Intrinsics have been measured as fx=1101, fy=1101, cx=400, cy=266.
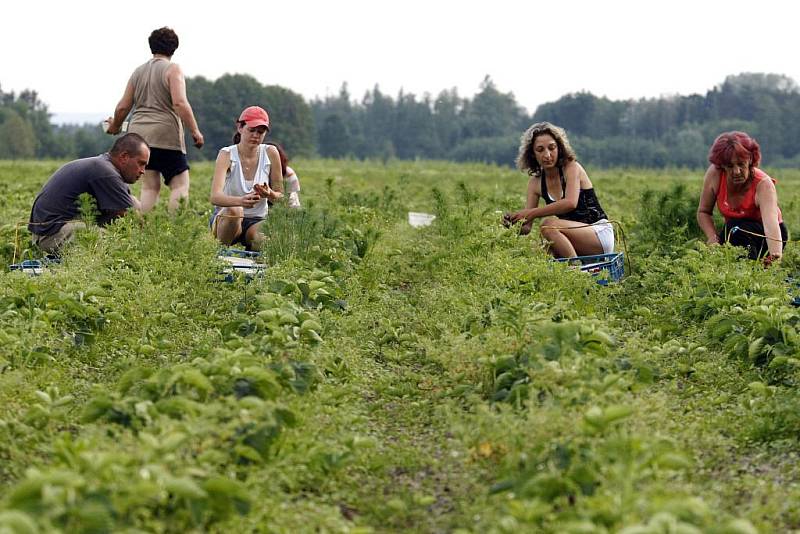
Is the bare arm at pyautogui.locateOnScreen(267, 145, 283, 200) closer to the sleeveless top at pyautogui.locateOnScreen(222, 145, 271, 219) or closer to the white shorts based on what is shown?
the sleeveless top at pyautogui.locateOnScreen(222, 145, 271, 219)

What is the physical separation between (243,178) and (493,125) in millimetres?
82164

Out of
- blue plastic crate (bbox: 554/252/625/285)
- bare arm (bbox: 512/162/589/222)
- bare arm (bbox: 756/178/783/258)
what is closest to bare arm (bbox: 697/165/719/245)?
bare arm (bbox: 756/178/783/258)

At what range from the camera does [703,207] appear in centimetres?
791

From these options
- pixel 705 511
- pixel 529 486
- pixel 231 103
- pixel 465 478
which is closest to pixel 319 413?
pixel 465 478

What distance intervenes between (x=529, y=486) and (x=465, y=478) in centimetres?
74

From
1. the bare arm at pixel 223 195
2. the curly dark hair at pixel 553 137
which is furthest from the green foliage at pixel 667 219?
the bare arm at pixel 223 195

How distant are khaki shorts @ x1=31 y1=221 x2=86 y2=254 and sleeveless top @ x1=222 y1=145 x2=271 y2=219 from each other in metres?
1.24

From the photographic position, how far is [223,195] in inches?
308

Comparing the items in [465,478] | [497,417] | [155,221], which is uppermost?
[155,221]

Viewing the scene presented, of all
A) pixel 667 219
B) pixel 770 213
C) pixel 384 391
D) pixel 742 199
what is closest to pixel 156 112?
pixel 667 219

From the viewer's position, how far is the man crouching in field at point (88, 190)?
719cm

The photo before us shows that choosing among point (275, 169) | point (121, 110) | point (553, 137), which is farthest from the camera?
point (121, 110)

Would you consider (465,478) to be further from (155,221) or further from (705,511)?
(155,221)

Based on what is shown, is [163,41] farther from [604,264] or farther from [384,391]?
[384,391]
